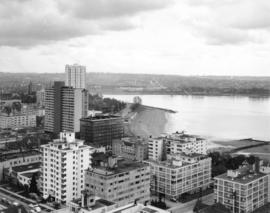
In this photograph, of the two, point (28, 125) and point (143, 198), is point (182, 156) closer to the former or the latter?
point (143, 198)

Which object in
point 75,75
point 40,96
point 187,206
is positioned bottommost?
point 187,206

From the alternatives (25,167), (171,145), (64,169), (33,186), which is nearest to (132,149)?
(171,145)

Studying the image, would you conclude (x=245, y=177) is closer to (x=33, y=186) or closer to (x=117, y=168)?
(x=117, y=168)

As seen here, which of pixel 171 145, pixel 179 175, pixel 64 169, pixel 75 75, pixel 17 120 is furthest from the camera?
pixel 75 75

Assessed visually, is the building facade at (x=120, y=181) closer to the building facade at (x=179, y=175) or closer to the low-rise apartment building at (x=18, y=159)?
the building facade at (x=179, y=175)

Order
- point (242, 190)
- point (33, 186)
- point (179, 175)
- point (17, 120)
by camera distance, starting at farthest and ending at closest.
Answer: point (17, 120) → point (33, 186) → point (179, 175) → point (242, 190)

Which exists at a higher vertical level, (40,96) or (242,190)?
(40,96)

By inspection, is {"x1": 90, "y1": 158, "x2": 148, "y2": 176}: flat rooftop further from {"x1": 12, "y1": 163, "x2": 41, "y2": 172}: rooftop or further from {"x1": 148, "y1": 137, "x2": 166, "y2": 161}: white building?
{"x1": 12, "y1": 163, "x2": 41, "y2": 172}: rooftop

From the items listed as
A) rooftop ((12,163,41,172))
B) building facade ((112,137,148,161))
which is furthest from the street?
rooftop ((12,163,41,172))
